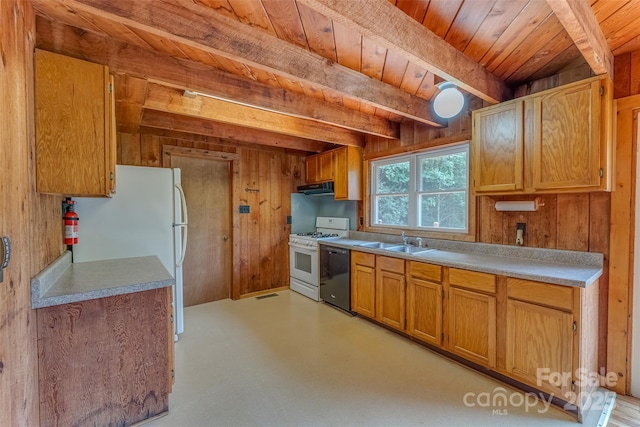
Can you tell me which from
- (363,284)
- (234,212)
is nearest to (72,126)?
(234,212)

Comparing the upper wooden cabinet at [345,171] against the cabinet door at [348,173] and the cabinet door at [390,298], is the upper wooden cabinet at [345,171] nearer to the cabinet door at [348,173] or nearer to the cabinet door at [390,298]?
the cabinet door at [348,173]

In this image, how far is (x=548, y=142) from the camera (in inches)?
85.9

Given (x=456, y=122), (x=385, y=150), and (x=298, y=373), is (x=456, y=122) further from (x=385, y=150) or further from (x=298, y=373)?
(x=298, y=373)

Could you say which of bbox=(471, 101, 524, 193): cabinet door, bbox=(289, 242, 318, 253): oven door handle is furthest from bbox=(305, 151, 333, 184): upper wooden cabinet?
bbox=(471, 101, 524, 193): cabinet door

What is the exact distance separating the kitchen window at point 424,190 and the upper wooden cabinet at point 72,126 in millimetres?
3061

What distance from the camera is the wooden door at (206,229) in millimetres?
4008

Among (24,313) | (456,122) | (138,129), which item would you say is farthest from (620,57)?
(138,129)

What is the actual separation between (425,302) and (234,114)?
275 cm

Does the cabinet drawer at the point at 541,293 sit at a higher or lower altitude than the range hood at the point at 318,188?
lower

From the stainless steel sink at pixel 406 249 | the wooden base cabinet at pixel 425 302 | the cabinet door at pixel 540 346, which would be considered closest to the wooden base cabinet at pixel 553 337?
the cabinet door at pixel 540 346

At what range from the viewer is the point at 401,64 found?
223cm

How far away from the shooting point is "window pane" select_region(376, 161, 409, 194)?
12.0 ft

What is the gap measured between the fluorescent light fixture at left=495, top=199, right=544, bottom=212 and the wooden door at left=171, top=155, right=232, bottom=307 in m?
3.54

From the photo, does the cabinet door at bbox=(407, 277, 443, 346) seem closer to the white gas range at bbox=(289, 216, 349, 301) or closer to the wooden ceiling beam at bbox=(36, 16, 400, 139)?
the white gas range at bbox=(289, 216, 349, 301)
